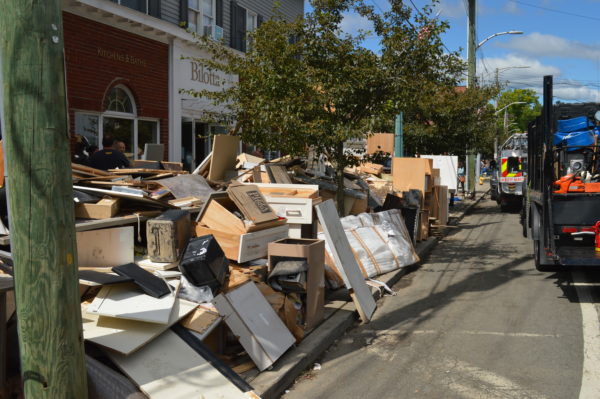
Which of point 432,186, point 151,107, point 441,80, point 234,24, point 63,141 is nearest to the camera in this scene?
point 63,141

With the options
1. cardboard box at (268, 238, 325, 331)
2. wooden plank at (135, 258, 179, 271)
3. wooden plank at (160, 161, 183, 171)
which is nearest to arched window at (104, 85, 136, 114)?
wooden plank at (160, 161, 183, 171)

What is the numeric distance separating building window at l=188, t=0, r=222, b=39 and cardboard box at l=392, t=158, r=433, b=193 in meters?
7.61

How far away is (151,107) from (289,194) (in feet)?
31.0

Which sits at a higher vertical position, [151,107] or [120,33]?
[120,33]

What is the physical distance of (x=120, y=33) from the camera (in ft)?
49.4

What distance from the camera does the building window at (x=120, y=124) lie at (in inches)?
559

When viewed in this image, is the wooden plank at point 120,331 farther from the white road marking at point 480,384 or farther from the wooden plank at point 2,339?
the white road marking at point 480,384

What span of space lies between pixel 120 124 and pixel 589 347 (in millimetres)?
12797

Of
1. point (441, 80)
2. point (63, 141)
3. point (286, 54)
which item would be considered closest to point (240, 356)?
point (63, 141)

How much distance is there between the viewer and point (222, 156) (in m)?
10.5

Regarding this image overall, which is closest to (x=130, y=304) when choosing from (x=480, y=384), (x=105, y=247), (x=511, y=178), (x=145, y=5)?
(x=105, y=247)

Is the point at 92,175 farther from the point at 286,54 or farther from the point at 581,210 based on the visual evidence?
the point at 581,210

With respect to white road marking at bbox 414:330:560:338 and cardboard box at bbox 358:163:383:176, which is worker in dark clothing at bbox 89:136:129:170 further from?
cardboard box at bbox 358:163:383:176

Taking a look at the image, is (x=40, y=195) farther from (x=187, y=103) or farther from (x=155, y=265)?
(x=187, y=103)
